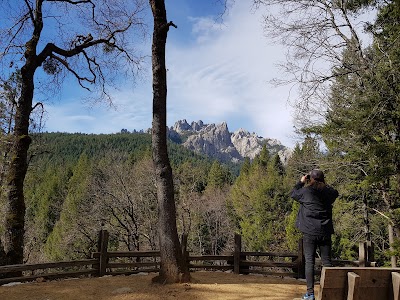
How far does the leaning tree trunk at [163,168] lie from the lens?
7070 mm

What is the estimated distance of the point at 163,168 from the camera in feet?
24.6

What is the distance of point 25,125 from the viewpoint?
28.8 feet

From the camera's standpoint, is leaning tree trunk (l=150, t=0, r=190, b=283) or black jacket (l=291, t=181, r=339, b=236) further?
leaning tree trunk (l=150, t=0, r=190, b=283)

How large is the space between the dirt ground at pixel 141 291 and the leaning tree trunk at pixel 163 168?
38 cm

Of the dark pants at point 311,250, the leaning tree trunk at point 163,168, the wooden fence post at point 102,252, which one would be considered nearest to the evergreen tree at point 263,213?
the wooden fence post at point 102,252

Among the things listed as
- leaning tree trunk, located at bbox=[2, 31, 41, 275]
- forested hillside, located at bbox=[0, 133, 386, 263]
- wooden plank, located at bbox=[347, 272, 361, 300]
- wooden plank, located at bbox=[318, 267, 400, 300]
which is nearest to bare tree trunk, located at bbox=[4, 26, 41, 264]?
leaning tree trunk, located at bbox=[2, 31, 41, 275]

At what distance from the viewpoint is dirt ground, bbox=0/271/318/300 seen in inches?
239

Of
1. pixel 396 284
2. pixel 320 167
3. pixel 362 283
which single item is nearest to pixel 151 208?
pixel 320 167

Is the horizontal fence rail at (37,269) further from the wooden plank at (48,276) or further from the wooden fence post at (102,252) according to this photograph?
the wooden fence post at (102,252)

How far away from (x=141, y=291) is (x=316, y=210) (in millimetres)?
3405

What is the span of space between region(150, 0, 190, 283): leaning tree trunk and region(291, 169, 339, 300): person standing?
9.31 ft

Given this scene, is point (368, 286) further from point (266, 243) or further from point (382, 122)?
point (266, 243)

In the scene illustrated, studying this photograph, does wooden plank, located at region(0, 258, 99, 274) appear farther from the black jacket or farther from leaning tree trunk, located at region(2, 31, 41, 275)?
the black jacket

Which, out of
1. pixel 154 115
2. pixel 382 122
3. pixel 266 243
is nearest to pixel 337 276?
pixel 154 115
